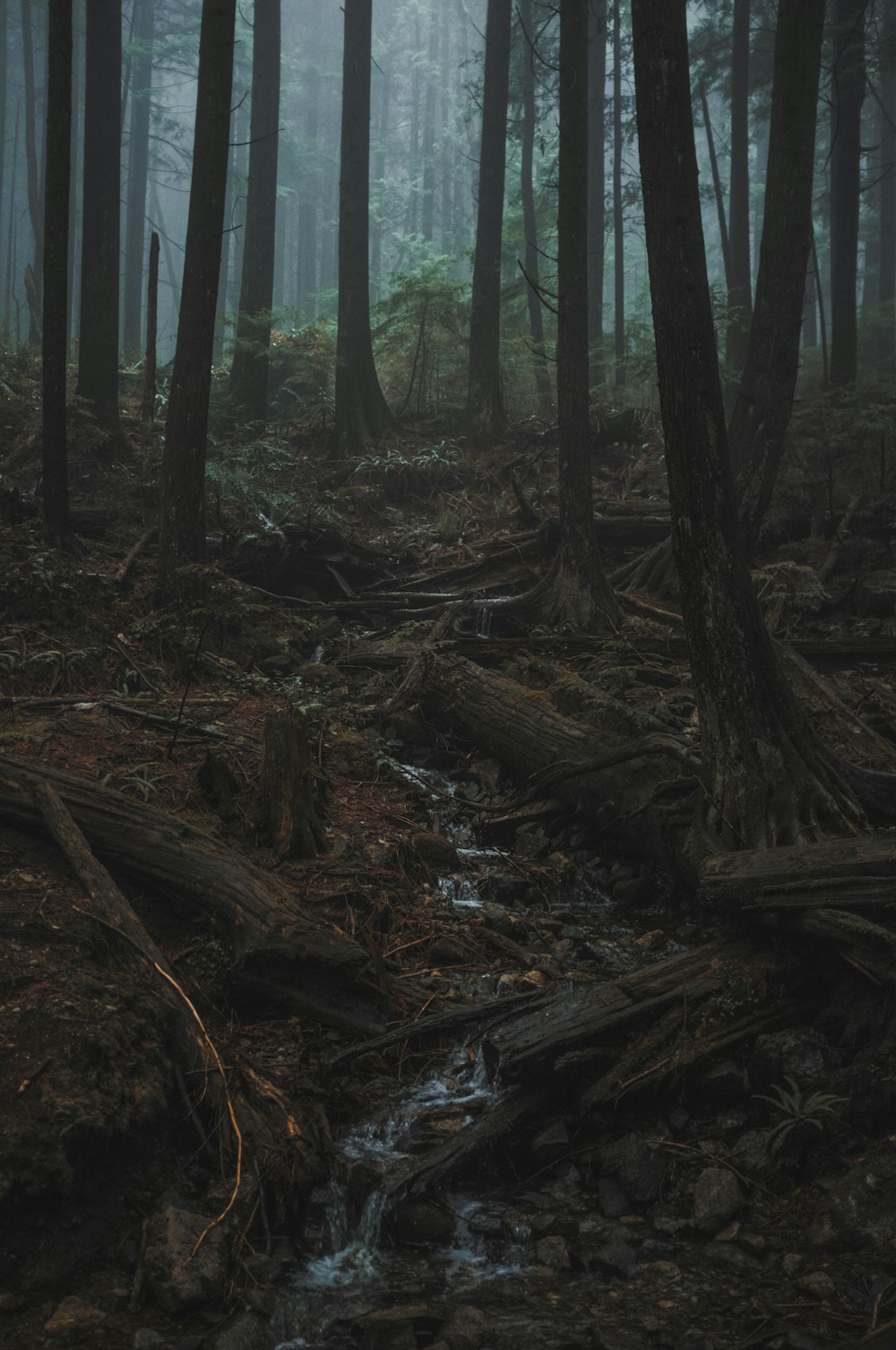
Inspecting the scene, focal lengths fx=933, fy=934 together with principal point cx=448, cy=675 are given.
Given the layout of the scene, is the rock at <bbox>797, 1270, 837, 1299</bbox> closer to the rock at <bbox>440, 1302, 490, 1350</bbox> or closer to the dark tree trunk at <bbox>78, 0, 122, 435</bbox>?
the rock at <bbox>440, 1302, 490, 1350</bbox>

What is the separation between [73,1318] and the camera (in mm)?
2658

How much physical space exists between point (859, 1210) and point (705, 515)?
335cm

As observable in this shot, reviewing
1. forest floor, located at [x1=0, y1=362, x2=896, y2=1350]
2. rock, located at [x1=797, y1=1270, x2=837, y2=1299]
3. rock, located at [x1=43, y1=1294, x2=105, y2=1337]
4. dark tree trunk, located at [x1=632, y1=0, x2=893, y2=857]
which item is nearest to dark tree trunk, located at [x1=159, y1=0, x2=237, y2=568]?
forest floor, located at [x1=0, y1=362, x2=896, y2=1350]

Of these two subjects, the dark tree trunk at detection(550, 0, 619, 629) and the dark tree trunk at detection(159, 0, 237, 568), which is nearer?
the dark tree trunk at detection(159, 0, 237, 568)

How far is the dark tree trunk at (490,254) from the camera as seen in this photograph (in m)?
16.8

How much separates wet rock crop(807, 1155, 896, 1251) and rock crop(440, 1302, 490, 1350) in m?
1.13

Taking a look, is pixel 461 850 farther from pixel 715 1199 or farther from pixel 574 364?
pixel 574 364

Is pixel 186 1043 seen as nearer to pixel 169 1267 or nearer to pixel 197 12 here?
pixel 169 1267

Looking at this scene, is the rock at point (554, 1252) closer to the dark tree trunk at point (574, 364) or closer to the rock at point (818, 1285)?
the rock at point (818, 1285)

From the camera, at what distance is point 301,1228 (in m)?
3.24

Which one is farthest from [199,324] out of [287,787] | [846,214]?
[846,214]

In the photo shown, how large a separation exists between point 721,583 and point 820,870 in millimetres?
1685

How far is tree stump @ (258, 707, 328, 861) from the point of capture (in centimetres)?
559

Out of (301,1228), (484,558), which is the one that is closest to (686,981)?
(301,1228)
